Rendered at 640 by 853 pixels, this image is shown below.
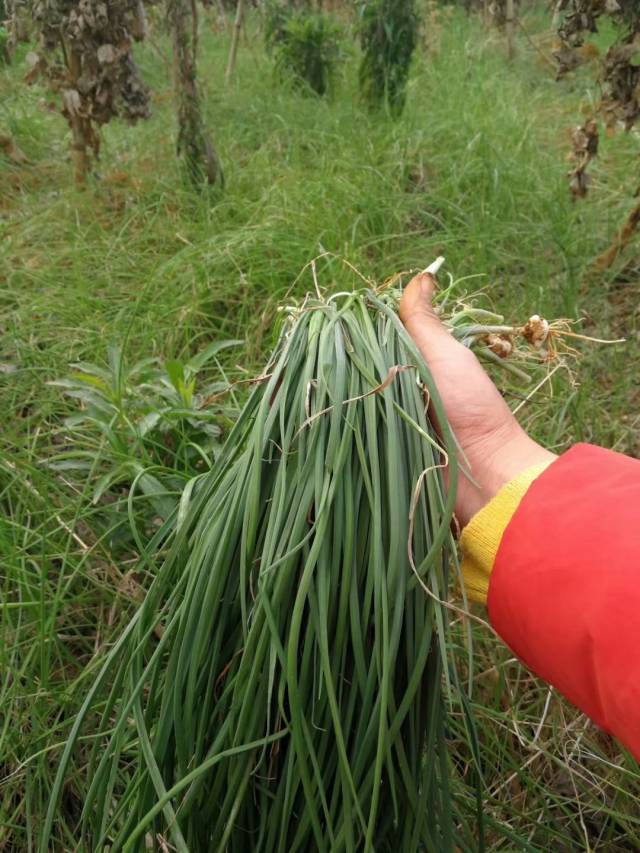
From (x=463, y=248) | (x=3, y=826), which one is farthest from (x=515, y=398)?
(x=3, y=826)

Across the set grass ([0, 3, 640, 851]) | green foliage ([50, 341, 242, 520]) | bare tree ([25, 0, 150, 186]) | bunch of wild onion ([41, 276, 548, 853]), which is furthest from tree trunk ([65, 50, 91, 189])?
bunch of wild onion ([41, 276, 548, 853])

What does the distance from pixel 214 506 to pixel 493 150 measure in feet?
7.17

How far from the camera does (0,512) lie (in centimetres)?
132

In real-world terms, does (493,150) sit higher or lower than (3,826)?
higher

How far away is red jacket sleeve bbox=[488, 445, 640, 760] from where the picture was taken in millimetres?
596

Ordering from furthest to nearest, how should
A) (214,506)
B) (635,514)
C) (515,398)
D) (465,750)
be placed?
(515,398)
(465,750)
(214,506)
(635,514)

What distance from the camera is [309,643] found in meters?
0.68

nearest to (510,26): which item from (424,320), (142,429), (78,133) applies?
(78,133)

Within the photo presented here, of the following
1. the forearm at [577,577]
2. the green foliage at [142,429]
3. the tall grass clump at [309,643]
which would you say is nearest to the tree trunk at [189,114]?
the green foliage at [142,429]

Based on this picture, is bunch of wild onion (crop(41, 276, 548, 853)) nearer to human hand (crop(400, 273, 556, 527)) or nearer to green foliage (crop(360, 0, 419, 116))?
human hand (crop(400, 273, 556, 527))

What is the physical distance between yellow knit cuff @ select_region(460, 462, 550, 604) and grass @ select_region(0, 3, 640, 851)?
345mm

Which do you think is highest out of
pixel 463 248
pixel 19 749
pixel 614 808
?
pixel 463 248

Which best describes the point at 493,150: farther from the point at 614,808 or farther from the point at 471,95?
the point at 614,808

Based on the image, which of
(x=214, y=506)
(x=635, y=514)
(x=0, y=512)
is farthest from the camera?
(x=0, y=512)
